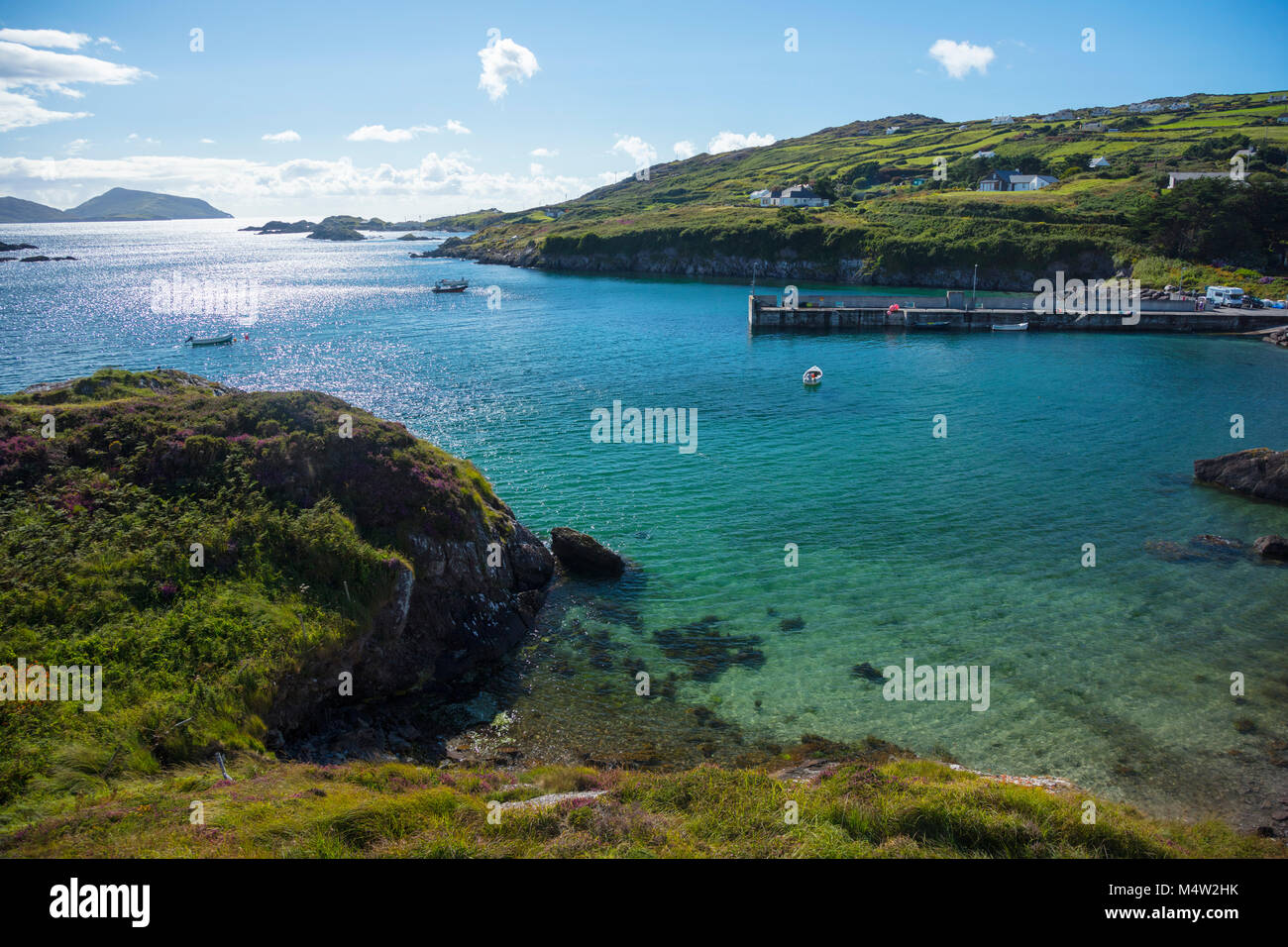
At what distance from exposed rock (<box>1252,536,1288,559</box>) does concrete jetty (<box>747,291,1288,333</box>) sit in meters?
66.0

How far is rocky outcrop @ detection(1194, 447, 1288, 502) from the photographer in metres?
37.2

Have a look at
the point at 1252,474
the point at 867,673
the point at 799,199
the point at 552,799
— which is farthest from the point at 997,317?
the point at 799,199

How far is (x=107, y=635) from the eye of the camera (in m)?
17.5

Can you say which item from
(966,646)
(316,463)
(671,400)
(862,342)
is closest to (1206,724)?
(966,646)

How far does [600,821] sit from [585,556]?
17.6 m

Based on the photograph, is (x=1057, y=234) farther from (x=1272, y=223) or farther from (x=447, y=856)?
(x=447, y=856)

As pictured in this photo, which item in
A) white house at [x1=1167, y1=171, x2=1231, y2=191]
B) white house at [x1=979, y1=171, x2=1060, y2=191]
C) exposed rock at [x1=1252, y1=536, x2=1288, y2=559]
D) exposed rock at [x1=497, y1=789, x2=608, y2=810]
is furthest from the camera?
white house at [x1=979, y1=171, x2=1060, y2=191]

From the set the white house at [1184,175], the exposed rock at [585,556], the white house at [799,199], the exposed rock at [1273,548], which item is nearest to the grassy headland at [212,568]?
the exposed rock at [585,556]

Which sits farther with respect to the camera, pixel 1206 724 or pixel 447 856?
pixel 1206 724

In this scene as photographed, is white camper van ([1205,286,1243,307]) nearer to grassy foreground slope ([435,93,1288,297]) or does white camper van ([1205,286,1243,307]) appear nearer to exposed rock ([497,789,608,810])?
grassy foreground slope ([435,93,1288,297])

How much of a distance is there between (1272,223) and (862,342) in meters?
78.2

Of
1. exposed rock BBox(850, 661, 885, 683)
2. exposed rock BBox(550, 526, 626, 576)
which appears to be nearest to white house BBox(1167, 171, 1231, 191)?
exposed rock BBox(850, 661, 885, 683)
